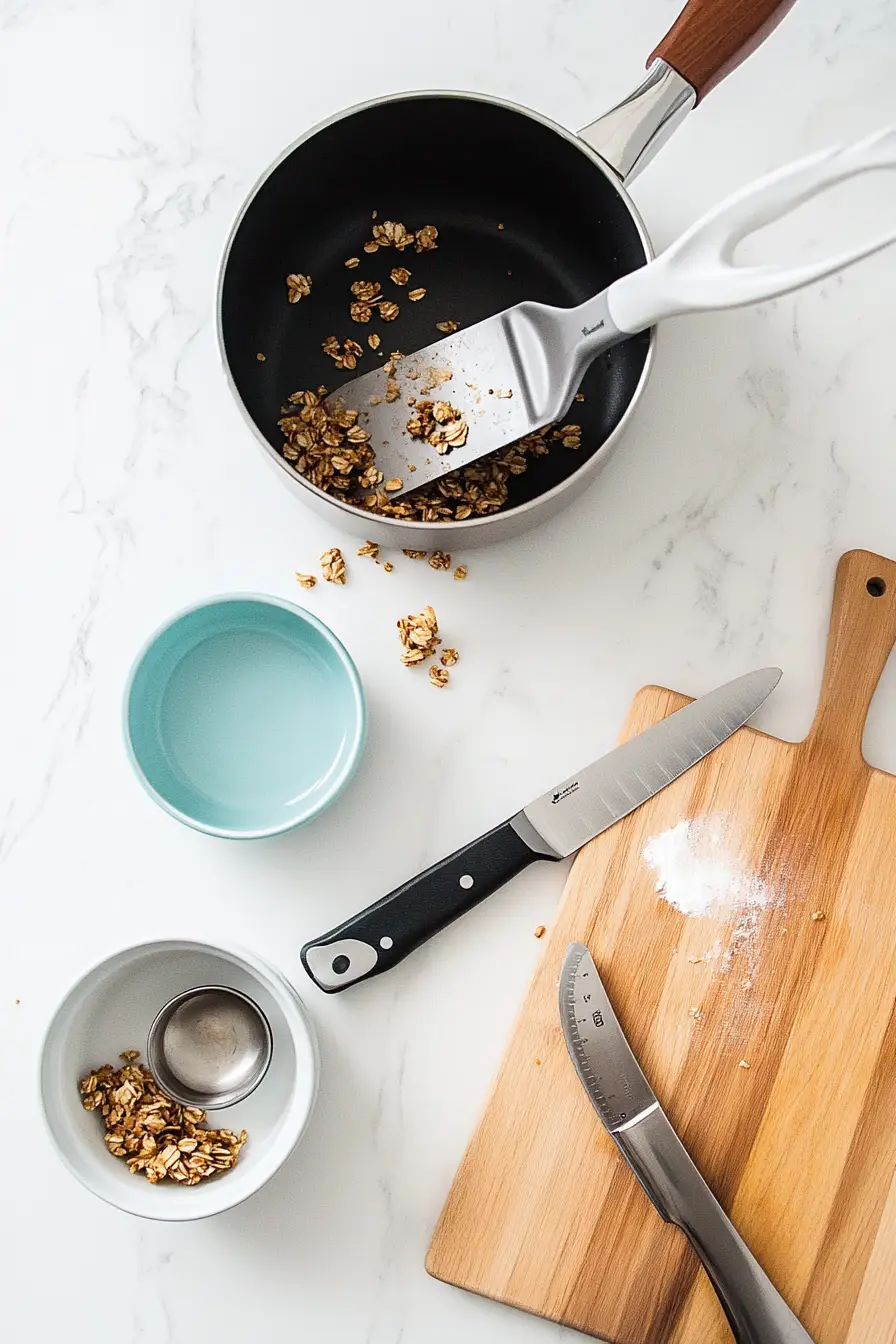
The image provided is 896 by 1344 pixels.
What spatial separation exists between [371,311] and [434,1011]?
1.77 feet

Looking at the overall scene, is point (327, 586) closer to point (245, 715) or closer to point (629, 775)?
point (245, 715)

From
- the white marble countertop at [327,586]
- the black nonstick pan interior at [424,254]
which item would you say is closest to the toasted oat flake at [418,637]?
the white marble countertop at [327,586]

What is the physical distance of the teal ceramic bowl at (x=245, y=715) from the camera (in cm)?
83

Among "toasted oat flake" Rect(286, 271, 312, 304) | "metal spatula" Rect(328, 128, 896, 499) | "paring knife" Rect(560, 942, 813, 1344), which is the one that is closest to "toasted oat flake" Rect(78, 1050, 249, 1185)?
"paring knife" Rect(560, 942, 813, 1344)

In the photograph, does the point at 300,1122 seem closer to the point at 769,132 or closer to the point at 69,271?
the point at 69,271

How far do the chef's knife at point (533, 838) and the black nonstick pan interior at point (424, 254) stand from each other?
0.70 ft

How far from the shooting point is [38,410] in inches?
35.1

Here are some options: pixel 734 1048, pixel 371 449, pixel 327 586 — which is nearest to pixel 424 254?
pixel 371 449

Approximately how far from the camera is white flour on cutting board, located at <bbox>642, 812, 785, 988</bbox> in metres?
0.83

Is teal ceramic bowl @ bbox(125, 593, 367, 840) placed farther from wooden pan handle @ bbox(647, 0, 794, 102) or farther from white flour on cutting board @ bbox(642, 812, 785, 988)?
wooden pan handle @ bbox(647, 0, 794, 102)

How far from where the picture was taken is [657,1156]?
0.78 m

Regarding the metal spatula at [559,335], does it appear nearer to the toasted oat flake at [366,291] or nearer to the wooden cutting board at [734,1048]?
the toasted oat flake at [366,291]

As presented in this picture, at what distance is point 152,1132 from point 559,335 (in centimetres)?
62

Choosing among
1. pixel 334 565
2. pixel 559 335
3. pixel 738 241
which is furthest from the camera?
pixel 334 565
